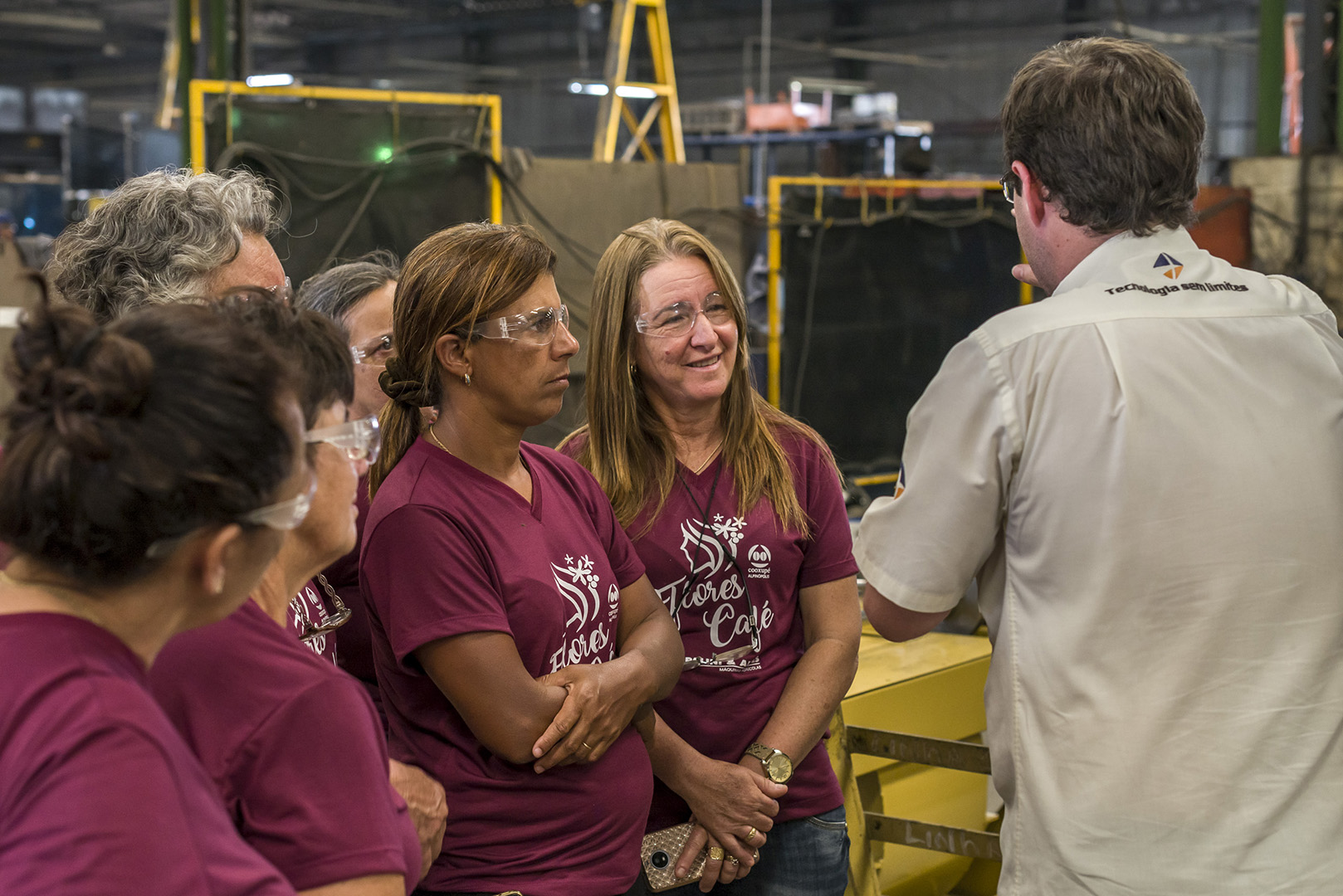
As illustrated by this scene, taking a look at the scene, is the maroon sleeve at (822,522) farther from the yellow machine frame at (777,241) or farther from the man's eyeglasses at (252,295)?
the yellow machine frame at (777,241)

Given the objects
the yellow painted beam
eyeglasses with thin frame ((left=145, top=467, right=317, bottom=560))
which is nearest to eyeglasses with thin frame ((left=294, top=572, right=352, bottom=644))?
eyeglasses with thin frame ((left=145, top=467, right=317, bottom=560))

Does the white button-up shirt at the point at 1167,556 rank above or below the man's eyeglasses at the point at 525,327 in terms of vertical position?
below

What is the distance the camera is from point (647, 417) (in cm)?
196

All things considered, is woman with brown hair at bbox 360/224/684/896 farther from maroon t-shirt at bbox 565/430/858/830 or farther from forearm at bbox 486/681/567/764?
maroon t-shirt at bbox 565/430/858/830

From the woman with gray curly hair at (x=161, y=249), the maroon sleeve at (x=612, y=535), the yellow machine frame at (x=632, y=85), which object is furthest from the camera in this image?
the yellow machine frame at (x=632, y=85)

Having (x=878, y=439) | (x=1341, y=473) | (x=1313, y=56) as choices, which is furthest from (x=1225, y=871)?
(x=1313, y=56)

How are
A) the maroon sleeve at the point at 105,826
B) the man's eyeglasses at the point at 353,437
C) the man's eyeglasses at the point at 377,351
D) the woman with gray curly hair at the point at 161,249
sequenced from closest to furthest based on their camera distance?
the maroon sleeve at the point at 105,826 → the man's eyeglasses at the point at 353,437 → the woman with gray curly hair at the point at 161,249 → the man's eyeglasses at the point at 377,351

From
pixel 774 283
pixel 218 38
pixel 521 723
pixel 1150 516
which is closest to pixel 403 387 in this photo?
pixel 521 723

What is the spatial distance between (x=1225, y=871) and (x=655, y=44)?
231 inches

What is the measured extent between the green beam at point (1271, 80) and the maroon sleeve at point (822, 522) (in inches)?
264

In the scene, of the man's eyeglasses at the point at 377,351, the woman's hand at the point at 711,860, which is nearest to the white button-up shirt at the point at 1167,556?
the woman's hand at the point at 711,860

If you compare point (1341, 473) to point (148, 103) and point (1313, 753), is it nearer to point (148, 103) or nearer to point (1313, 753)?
point (1313, 753)

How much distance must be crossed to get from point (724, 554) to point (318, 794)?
36.8 inches

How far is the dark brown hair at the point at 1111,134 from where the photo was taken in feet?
4.16
